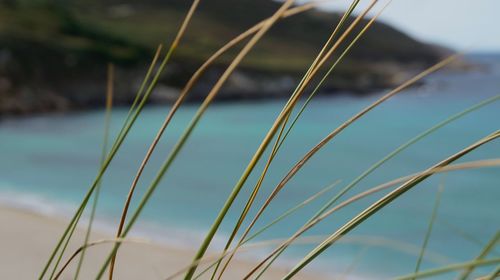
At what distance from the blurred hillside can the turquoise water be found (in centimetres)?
57

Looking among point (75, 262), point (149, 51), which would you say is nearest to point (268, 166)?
point (75, 262)

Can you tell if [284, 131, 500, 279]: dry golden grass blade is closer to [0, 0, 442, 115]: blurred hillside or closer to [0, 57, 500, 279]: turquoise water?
[0, 57, 500, 279]: turquoise water

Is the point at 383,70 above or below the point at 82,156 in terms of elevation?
above

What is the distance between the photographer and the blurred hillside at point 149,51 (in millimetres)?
10070

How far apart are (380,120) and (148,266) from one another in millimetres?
9321

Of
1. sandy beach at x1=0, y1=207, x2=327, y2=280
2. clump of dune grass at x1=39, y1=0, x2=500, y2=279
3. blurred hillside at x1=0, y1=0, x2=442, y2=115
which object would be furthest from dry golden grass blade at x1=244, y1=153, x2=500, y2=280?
blurred hillside at x1=0, y1=0, x2=442, y2=115

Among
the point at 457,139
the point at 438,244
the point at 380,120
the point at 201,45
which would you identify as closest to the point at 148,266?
the point at 438,244

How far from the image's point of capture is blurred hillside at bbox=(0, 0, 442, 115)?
10.1 m

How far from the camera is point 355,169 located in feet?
22.9

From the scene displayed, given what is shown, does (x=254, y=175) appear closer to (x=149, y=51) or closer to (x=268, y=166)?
(x=268, y=166)

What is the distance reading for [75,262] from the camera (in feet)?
10.1

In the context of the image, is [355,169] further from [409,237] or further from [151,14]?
[151,14]

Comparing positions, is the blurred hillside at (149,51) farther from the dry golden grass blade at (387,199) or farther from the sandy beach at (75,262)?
the dry golden grass blade at (387,199)

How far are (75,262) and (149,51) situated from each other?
979 centimetres
